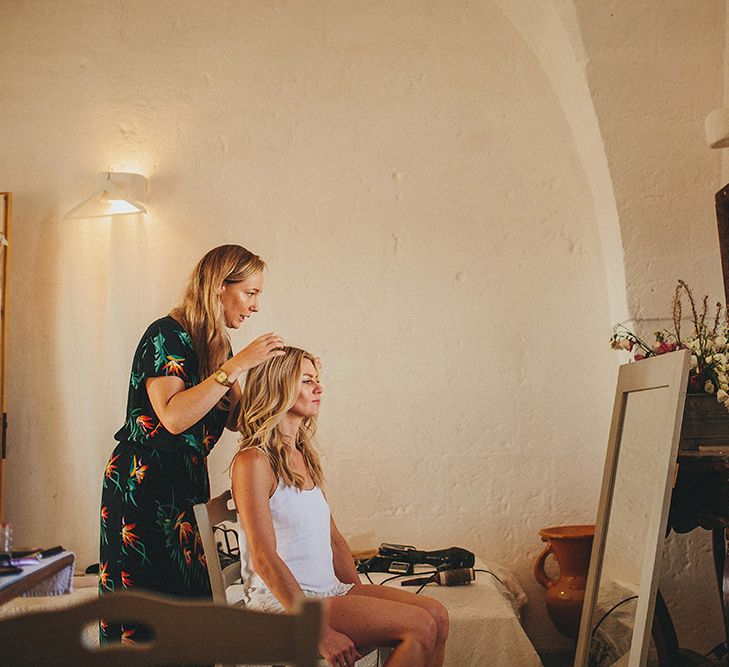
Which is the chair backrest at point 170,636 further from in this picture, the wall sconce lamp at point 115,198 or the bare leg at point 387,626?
the wall sconce lamp at point 115,198

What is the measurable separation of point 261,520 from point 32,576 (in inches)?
44.7

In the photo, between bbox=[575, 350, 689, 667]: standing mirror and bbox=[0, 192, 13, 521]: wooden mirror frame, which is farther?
bbox=[0, 192, 13, 521]: wooden mirror frame

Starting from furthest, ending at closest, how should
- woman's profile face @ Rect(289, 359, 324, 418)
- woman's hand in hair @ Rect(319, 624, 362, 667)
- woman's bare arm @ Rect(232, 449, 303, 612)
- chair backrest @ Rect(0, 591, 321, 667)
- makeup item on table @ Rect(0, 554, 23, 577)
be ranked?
makeup item on table @ Rect(0, 554, 23, 577), woman's profile face @ Rect(289, 359, 324, 418), woman's bare arm @ Rect(232, 449, 303, 612), woman's hand in hair @ Rect(319, 624, 362, 667), chair backrest @ Rect(0, 591, 321, 667)

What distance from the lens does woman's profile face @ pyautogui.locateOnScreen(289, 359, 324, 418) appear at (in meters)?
2.50

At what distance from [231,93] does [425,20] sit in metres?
0.99

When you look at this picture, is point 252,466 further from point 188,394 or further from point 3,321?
point 3,321

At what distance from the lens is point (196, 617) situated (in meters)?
1.00

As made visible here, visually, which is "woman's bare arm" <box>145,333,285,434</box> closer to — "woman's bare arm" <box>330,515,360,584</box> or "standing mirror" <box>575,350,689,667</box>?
"woman's bare arm" <box>330,515,360,584</box>

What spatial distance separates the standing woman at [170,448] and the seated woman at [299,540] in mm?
132

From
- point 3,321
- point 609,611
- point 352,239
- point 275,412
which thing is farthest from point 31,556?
point 609,611

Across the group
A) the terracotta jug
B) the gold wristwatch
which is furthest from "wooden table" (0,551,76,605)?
the terracotta jug

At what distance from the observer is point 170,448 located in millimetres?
2412

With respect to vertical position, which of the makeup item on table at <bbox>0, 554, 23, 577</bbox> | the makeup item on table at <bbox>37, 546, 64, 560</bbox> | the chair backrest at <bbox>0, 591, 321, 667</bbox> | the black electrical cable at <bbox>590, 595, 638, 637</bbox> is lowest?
the black electrical cable at <bbox>590, 595, 638, 637</bbox>

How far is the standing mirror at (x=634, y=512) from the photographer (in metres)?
2.19
